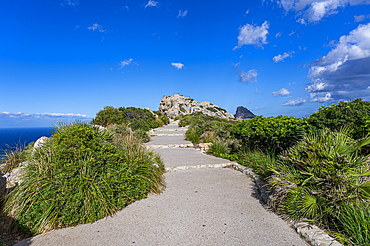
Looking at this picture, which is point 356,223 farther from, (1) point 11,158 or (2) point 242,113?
(2) point 242,113

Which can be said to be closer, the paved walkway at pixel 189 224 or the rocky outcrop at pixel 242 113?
the paved walkway at pixel 189 224

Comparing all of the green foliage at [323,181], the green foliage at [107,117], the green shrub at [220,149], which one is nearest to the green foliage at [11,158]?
the green foliage at [107,117]

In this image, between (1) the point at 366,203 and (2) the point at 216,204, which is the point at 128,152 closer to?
(2) the point at 216,204

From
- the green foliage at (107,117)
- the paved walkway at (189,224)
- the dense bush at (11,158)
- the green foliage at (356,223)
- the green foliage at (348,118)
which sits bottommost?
the paved walkway at (189,224)

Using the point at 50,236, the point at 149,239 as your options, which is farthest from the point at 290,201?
the point at 50,236

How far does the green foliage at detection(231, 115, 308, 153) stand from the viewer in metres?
5.48

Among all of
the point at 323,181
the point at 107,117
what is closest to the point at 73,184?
the point at 323,181

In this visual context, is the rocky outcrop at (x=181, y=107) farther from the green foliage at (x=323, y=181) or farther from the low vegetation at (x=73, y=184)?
the green foliage at (x=323, y=181)

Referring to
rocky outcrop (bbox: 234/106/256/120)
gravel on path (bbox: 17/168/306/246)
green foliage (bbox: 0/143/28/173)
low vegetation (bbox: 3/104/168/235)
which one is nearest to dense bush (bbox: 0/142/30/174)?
green foliage (bbox: 0/143/28/173)

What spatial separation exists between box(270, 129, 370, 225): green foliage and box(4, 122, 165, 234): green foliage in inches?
127

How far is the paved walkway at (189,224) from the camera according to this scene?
9.38 feet

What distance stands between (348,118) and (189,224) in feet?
16.3

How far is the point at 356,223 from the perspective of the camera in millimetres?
2525

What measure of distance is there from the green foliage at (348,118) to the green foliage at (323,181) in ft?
5.52
